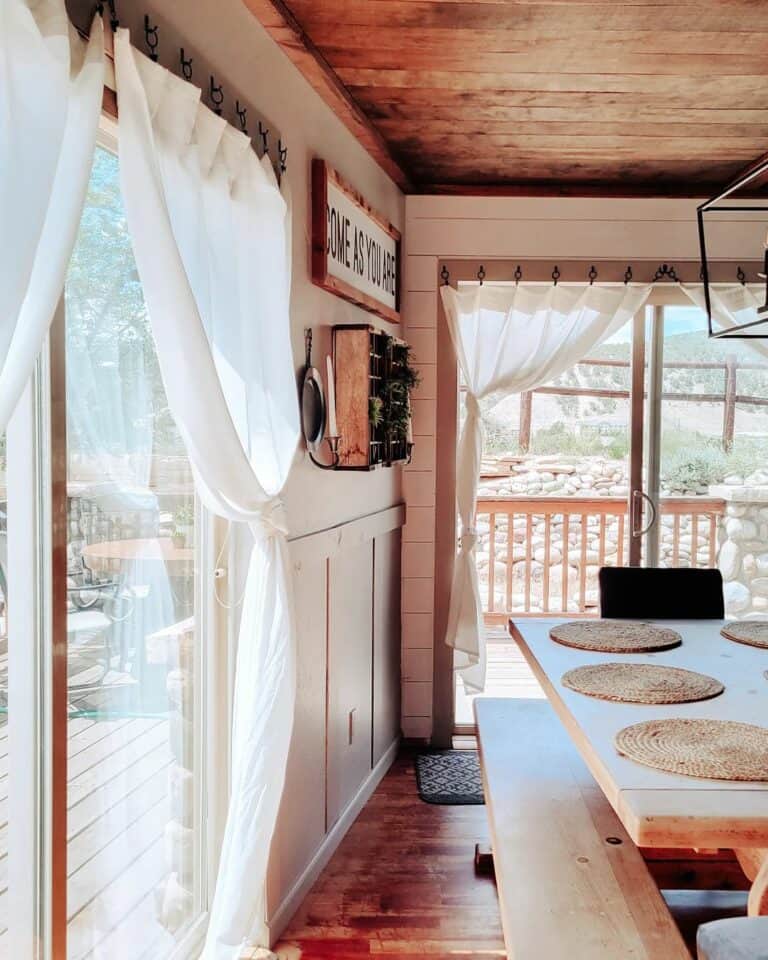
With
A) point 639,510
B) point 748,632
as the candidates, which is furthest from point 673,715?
point 639,510

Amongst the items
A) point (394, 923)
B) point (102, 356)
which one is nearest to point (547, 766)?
point (394, 923)

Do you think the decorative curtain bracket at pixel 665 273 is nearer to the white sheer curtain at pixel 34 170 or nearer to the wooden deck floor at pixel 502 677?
the wooden deck floor at pixel 502 677

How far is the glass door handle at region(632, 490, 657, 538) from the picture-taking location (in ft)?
12.9

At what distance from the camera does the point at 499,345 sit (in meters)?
3.87

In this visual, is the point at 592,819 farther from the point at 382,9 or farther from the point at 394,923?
the point at 382,9

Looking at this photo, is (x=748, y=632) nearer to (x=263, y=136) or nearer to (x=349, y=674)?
(x=349, y=674)

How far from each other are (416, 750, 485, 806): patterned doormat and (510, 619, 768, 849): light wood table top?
2.86ft

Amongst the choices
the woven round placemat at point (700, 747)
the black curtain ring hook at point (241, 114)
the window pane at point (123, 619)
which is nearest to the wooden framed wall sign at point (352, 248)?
the black curtain ring hook at point (241, 114)

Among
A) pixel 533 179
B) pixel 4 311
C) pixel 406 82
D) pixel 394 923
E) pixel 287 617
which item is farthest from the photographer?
pixel 533 179

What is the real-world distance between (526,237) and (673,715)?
2525mm

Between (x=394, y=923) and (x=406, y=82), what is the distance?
250 centimetres

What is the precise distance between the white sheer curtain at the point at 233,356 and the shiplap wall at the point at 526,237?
5.48 feet

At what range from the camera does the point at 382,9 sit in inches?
87.5

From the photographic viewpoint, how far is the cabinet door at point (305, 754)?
242cm
